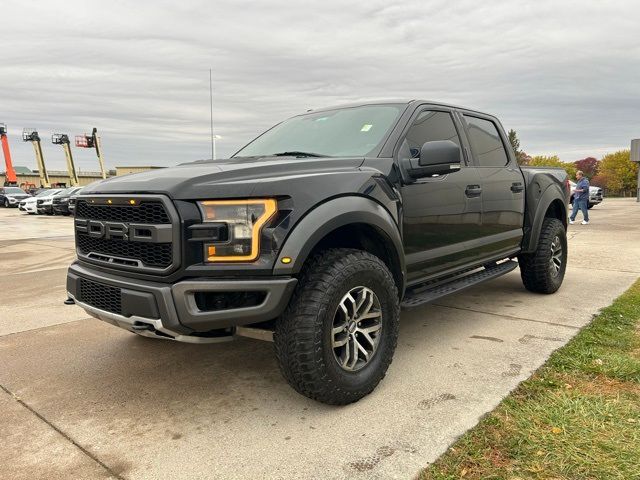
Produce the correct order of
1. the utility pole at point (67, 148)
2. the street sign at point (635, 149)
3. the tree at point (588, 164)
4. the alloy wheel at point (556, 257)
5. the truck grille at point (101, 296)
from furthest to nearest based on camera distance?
the tree at point (588, 164)
the utility pole at point (67, 148)
the street sign at point (635, 149)
the alloy wheel at point (556, 257)
the truck grille at point (101, 296)

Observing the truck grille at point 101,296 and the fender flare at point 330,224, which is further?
the truck grille at point 101,296

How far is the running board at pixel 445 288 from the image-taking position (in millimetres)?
3513

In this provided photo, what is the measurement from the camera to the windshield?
3.54 metres

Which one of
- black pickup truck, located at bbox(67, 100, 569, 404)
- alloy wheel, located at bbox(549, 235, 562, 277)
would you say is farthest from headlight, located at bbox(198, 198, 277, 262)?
alloy wheel, located at bbox(549, 235, 562, 277)

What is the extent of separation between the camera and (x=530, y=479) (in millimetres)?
2156

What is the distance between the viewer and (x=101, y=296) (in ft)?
9.44

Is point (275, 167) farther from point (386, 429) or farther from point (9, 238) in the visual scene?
point (9, 238)

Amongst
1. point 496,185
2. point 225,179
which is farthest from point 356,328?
point 496,185

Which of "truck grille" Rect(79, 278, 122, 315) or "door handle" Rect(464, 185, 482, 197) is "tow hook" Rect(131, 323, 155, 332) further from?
"door handle" Rect(464, 185, 482, 197)

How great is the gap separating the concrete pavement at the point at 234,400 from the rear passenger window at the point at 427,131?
149 cm

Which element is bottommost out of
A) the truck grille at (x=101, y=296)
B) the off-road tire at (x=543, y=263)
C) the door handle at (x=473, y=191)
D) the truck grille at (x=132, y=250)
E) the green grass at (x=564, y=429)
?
the green grass at (x=564, y=429)

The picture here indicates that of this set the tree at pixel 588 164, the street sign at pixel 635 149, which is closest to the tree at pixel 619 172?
the tree at pixel 588 164

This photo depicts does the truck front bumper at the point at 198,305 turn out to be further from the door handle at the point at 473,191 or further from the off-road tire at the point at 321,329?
the door handle at the point at 473,191

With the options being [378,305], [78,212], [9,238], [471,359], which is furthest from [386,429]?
[9,238]
